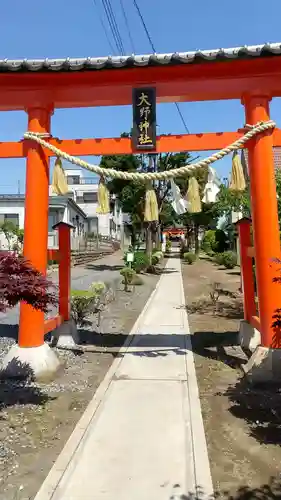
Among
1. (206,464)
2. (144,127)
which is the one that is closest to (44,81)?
(144,127)

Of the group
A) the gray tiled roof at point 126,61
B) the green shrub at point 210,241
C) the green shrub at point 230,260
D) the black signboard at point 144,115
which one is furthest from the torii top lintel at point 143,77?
the green shrub at point 210,241

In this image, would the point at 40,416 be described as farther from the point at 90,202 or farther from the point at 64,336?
the point at 90,202

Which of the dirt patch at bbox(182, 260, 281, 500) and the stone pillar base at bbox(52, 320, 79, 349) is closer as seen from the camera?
the dirt patch at bbox(182, 260, 281, 500)

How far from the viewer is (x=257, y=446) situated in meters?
4.06

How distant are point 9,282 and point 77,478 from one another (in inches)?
80.6

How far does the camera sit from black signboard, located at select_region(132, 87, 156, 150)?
628 cm

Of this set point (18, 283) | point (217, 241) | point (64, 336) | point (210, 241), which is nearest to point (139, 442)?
point (18, 283)

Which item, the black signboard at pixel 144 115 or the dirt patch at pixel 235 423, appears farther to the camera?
the black signboard at pixel 144 115

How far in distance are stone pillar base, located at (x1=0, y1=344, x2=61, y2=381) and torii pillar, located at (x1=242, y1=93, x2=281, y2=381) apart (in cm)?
314

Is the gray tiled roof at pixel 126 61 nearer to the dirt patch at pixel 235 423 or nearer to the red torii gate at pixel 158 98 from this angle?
the red torii gate at pixel 158 98

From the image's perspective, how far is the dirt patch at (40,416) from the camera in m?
3.58

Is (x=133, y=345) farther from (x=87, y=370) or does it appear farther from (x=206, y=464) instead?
(x=206, y=464)

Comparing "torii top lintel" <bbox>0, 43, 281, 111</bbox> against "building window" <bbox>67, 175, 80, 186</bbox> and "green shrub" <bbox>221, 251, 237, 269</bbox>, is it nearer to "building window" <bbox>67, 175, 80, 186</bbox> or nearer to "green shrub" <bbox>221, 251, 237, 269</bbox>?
"green shrub" <bbox>221, 251, 237, 269</bbox>

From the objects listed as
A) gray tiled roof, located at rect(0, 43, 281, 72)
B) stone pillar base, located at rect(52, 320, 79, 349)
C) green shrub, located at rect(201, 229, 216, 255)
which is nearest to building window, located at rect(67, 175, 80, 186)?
green shrub, located at rect(201, 229, 216, 255)
